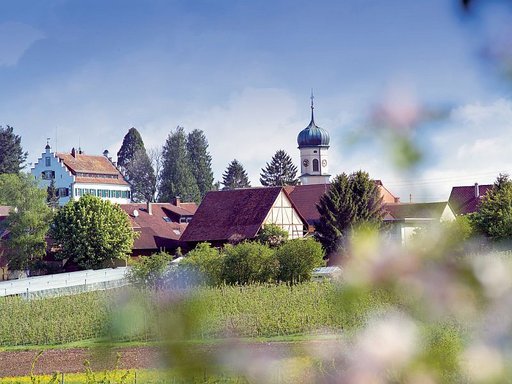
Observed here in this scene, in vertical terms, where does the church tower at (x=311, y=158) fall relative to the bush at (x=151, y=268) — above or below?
above

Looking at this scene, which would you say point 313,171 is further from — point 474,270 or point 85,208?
point 474,270

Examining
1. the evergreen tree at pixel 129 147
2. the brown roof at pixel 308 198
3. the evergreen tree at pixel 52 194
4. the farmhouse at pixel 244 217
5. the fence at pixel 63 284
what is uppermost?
the evergreen tree at pixel 129 147

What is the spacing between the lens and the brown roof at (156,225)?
157 ft

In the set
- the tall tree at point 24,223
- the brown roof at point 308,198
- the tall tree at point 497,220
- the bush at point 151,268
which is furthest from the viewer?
the brown roof at point 308,198

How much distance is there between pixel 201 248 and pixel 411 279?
3176 centimetres

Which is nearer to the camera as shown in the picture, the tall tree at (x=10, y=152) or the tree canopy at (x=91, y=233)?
the tree canopy at (x=91, y=233)

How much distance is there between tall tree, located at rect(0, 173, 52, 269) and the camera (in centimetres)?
4369

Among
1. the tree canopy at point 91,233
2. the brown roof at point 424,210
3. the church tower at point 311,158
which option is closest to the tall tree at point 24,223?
the tree canopy at point 91,233

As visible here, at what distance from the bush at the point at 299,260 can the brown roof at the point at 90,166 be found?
36278mm

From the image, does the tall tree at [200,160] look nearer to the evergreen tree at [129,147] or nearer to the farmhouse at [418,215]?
the evergreen tree at [129,147]

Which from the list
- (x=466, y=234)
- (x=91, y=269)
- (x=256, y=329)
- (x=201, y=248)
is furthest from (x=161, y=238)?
(x=466, y=234)

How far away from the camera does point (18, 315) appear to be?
24.9m

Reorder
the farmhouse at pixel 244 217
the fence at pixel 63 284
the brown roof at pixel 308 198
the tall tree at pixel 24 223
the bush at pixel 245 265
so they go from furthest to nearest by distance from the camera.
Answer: the brown roof at pixel 308 198 → the tall tree at pixel 24 223 → the farmhouse at pixel 244 217 → the fence at pixel 63 284 → the bush at pixel 245 265

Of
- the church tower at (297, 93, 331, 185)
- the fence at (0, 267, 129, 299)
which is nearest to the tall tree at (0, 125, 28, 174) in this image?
the church tower at (297, 93, 331, 185)
